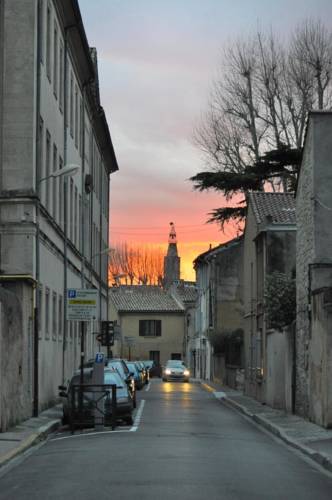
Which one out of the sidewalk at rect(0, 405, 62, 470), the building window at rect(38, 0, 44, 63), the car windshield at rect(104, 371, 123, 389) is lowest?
the sidewalk at rect(0, 405, 62, 470)

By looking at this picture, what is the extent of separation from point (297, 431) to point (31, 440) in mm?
6107

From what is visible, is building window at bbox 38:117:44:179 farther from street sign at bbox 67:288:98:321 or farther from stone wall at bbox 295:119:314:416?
stone wall at bbox 295:119:314:416

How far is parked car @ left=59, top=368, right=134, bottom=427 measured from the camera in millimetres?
22250

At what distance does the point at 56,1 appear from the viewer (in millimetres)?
33031

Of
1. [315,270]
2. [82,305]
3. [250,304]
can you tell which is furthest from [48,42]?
[250,304]

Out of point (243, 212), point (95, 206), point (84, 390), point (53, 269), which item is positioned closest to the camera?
point (84, 390)

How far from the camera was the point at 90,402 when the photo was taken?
2230 cm

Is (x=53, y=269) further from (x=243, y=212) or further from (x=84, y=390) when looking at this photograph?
(x=243, y=212)

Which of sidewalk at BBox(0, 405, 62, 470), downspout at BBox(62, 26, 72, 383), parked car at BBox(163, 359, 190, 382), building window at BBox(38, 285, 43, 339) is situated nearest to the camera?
sidewalk at BBox(0, 405, 62, 470)

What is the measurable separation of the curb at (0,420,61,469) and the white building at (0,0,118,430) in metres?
0.80

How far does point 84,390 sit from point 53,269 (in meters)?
11.0

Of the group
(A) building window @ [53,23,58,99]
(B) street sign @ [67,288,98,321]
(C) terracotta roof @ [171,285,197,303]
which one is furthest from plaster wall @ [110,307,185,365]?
(B) street sign @ [67,288,98,321]

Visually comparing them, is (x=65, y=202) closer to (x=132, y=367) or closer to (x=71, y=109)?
(x=71, y=109)

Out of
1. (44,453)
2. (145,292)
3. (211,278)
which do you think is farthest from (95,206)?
(145,292)
